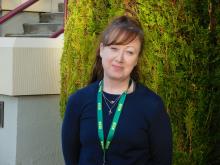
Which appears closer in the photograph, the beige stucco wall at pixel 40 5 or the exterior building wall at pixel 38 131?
the exterior building wall at pixel 38 131

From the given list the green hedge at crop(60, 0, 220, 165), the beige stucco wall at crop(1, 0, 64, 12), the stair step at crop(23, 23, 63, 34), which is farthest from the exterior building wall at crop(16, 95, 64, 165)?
the beige stucco wall at crop(1, 0, 64, 12)

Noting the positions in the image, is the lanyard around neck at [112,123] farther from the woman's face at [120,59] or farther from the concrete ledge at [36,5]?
the concrete ledge at [36,5]

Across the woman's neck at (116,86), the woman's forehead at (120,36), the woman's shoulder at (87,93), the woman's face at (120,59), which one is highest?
the woman's forehead at (120,36)

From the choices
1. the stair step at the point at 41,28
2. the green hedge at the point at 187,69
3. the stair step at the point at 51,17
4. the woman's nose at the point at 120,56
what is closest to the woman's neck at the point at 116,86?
the woman's nose at the point at 120,56

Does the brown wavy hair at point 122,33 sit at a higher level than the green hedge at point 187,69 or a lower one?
higher

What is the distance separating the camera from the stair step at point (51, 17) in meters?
8.57

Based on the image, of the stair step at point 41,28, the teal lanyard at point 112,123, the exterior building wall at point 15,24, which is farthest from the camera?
the exterior building wall at point 15,24

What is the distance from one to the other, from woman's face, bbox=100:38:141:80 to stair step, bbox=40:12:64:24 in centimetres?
613

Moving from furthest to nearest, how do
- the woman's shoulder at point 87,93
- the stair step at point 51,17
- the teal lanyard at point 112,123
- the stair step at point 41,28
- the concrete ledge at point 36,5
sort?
1. the concrete ledge at point 36,5
2. the stair step at point 51,17
3. the stair step at point 41,28
4. the woman's shoulder at point 87,93
5. the teal lanyard at point 112,123

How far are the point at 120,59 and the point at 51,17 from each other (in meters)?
6.55

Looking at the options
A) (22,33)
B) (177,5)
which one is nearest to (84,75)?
(177,5)

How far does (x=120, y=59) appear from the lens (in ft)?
7.83

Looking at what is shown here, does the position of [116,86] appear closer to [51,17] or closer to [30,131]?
[30,131]

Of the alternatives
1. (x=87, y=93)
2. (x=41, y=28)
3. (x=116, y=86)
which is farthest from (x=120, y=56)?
(x=41, y=28)
